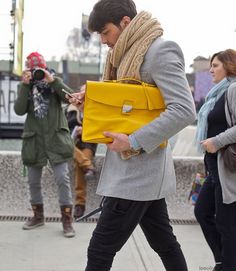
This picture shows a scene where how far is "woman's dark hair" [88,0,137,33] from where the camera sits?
2201mm

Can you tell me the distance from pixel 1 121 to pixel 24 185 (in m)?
8.67

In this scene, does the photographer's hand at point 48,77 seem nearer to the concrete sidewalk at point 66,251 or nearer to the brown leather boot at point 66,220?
the brown leather boot at point 66,220

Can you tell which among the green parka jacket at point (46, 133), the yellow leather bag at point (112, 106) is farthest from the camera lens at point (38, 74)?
the yellow leather bag at point (112, 106)

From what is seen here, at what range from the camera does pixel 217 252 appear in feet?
10.7

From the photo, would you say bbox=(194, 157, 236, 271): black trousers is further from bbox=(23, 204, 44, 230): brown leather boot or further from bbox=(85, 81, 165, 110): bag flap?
bbox=(23, 204, 44, 230): brown leather boot

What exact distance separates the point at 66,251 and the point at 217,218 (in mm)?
1442

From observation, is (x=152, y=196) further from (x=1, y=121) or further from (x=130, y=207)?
(x=1, y=121)

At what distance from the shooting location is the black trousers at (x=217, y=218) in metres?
2.86

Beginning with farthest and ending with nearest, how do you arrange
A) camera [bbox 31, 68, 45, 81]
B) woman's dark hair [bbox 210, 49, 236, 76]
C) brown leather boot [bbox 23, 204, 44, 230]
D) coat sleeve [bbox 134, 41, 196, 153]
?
brown leather boot [bbox 23, 204, 44, 230]
camera [bbox 31, 68, 45, 81]
woman's dark hair [bbox 210, 49, 236, 76]
coat sleeve [bbox 134, 41, 196, 153]

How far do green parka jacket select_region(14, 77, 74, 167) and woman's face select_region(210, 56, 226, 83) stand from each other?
1477 mm

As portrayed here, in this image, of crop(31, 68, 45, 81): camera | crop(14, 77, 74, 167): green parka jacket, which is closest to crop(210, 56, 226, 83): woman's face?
crop(14, 77, 74, 167): green parka jacket

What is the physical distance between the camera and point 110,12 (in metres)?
2.20

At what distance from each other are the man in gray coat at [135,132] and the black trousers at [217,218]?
677 mm

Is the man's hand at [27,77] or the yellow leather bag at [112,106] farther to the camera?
the man's hand at [27,77]
